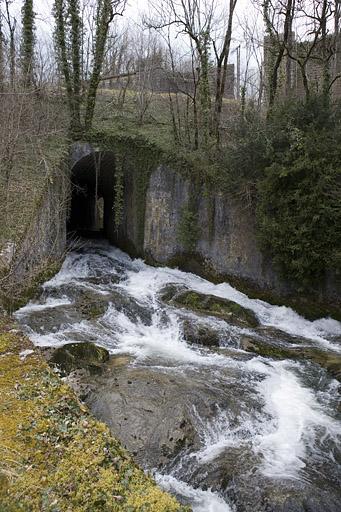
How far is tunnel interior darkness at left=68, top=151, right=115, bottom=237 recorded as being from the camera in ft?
54.6

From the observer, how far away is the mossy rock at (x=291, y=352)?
8.48 m

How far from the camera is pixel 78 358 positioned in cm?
705

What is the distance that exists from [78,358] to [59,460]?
11.6 feet

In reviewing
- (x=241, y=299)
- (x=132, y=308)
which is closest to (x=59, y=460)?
(x=132, y=308)

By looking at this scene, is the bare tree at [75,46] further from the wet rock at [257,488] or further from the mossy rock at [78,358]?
the wet rock at [257,488]

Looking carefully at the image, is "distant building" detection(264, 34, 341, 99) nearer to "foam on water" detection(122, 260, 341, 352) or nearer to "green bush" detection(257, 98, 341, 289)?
"green bush" detection(257, 98, 341, 289)

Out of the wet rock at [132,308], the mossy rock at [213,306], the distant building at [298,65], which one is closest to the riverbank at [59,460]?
the wet rock at [132,308]

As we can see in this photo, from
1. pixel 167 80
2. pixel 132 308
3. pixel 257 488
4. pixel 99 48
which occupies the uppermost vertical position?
pixel 99 48

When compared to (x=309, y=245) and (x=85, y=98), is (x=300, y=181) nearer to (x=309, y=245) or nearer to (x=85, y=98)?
(x=309, y=245)

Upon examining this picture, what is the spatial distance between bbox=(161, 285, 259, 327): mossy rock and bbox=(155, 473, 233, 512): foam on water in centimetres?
551

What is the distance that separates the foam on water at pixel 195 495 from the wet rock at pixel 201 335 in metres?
4.12

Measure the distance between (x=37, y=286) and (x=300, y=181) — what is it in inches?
273

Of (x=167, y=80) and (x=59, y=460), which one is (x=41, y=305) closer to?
(x=59, y=460)

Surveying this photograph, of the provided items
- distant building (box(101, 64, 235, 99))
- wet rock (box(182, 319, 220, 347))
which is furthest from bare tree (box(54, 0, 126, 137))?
wet rock (box(182, 319, 220, 347))
